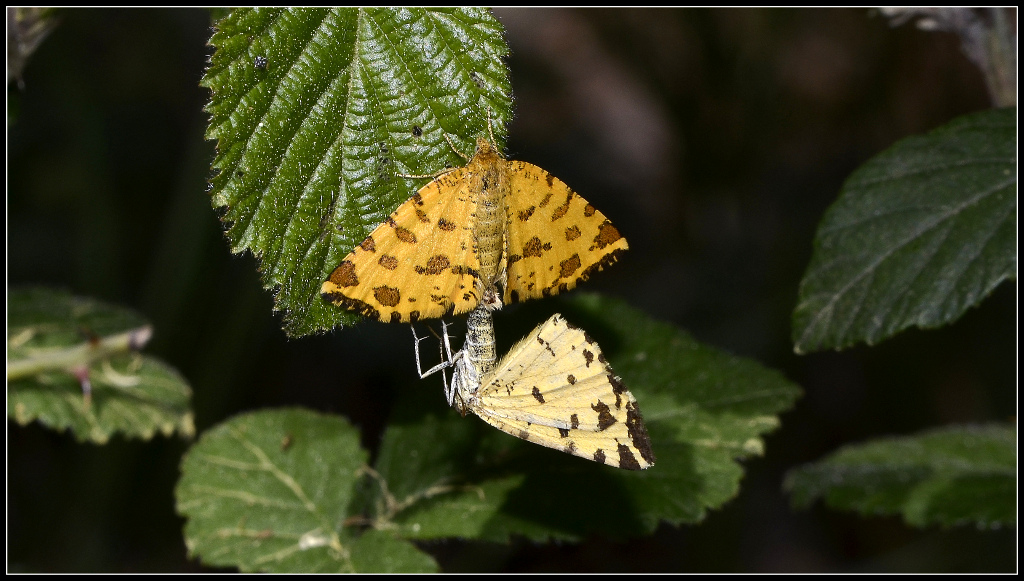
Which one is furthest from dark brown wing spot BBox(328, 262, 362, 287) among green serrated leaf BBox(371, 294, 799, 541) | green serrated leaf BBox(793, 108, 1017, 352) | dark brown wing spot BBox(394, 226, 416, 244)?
green serrated leaf BBox(793, 108, 1017, 352)

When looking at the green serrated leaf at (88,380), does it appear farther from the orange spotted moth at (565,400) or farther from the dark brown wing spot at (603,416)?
the dark brown wing spot at (603,416)

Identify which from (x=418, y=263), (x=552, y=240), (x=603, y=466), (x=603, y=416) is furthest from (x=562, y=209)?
(x=603, y=466)

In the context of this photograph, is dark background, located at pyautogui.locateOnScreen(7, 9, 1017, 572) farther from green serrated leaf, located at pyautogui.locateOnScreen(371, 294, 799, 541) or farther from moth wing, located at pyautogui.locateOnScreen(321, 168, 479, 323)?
moth wing, located at pyautogui.locateOnScreen(321, 168, 479, 323)

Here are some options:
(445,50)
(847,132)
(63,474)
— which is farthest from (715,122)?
(63,474)

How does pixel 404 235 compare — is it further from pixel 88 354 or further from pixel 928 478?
pixel 928 478

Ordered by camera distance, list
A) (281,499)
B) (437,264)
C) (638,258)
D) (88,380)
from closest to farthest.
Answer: (437,264)
(281,499)
(88,380)
(638,258)
